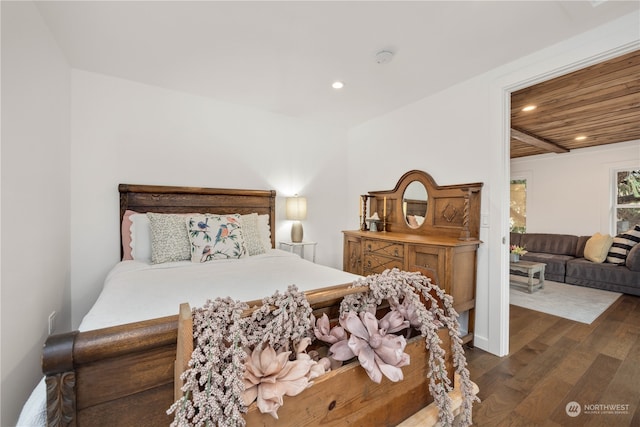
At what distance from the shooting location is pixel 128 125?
260 cm

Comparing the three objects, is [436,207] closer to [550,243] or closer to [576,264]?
[576,264]

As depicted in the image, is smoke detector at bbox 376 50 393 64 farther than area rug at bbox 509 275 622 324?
No

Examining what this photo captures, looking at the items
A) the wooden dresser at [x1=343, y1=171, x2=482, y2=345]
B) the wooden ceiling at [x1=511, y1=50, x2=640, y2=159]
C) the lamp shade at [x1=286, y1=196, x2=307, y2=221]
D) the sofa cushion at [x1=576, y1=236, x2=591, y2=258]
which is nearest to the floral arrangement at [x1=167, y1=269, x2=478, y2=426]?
the wooden dresser at [x1=343, y1=171, x2=482, y2=345]

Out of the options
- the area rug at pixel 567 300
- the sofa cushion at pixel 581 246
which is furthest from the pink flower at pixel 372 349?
the sofa cushion at pixel 581 246

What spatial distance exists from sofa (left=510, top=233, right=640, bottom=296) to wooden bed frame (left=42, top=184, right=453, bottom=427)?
16.4 feet

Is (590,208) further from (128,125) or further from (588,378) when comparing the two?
(128,125)

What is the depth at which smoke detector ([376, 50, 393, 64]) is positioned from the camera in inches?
82.8

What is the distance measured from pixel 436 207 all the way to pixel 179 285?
2441 mm

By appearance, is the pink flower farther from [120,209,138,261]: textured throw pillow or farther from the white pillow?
[120,209,138,261]: textured throw pillow

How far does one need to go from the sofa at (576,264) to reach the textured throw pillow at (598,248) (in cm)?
9

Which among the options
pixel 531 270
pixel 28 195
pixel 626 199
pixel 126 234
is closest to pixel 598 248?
pixel 626 199

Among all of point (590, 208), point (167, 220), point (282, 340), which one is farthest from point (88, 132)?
point (590, 208)

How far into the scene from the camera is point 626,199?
4.76 meters

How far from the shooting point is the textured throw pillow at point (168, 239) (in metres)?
2.15
